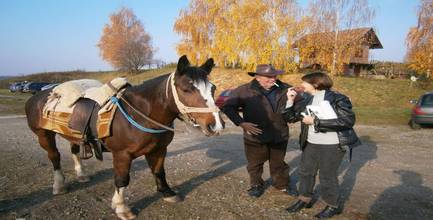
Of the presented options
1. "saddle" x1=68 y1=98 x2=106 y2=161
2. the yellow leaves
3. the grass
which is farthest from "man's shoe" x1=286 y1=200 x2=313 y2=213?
the yellow leaves

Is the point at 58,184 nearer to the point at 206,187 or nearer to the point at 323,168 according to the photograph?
the point at 206,187

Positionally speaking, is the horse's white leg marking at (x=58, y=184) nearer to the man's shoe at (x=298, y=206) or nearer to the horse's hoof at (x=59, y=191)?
the horse's hoof at (x=59, y=191)

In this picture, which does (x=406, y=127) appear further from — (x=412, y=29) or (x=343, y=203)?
(x=412, y=29)

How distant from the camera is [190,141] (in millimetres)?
8391

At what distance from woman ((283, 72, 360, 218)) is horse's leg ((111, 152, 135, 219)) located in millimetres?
2062

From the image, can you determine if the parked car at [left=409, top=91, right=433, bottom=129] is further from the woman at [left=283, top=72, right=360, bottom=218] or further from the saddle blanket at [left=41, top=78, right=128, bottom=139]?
the saddle blanket at [left=41, top=78, right=128, bottom=139]

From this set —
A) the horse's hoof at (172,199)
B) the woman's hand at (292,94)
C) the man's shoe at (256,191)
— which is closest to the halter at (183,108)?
the woman's hand at (292,94)

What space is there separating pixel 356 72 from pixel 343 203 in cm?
3722

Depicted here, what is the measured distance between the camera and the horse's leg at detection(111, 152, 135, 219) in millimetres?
3416

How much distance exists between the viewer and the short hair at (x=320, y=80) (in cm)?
338

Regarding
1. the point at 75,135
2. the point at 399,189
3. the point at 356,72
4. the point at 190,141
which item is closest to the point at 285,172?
the point at 399,189

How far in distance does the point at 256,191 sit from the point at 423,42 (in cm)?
2845

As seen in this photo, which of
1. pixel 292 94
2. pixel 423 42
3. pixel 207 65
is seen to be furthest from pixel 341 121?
pixel 423 42

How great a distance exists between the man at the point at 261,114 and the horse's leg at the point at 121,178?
4.92ft
